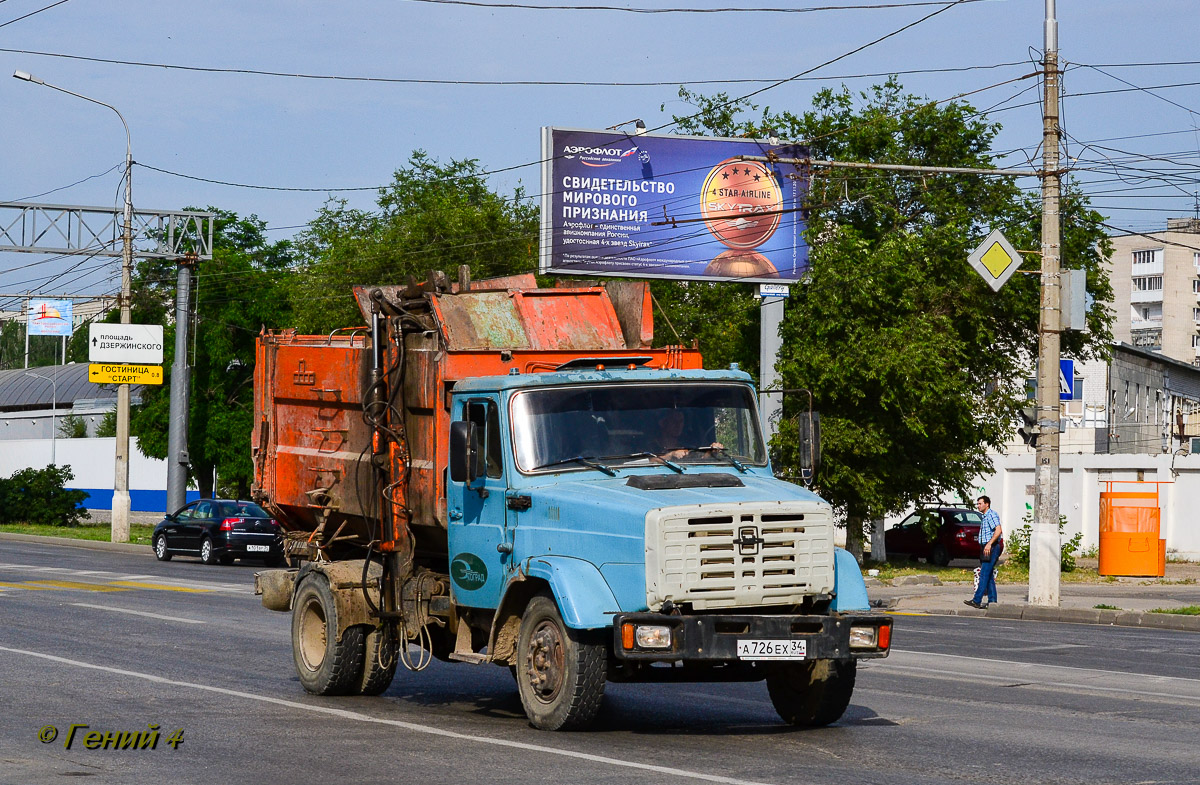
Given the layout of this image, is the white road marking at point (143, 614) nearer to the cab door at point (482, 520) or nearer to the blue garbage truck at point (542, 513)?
the blue garbage truck at point (542, 513)

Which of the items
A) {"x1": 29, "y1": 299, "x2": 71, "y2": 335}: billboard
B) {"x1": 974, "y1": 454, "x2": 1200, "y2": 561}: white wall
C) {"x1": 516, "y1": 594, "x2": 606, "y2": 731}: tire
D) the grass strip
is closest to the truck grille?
{"x1": 516, "y1": 594, "x2": 606, "y2": 731}: tire

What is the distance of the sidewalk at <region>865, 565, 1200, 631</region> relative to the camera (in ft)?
71.4

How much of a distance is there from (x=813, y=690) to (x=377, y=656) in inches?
143

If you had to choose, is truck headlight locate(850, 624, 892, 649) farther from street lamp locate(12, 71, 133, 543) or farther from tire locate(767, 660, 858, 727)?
street lamp locate(12, 71, 133, 543)

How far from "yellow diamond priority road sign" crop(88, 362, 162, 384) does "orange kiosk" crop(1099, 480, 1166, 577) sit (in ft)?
98.7

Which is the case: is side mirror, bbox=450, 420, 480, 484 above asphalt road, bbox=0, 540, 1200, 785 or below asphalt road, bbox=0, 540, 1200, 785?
above

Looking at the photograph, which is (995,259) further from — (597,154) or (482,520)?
(482,520)

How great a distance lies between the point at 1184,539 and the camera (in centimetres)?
3953

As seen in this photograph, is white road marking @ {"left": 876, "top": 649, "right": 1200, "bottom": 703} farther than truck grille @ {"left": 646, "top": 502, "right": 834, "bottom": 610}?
Yes

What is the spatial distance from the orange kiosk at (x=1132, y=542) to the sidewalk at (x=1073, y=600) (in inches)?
12.3

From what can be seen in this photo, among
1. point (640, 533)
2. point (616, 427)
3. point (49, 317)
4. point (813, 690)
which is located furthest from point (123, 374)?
point (640, 533)

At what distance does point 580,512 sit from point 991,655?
826cm

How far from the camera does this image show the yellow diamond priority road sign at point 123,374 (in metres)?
46.8

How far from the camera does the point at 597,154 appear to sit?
33.8 meters
